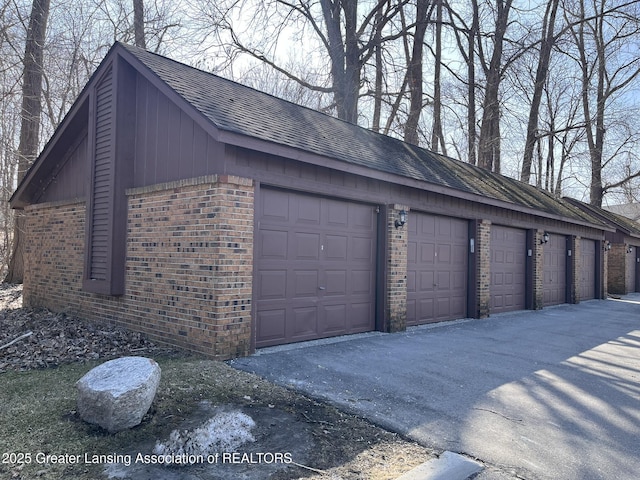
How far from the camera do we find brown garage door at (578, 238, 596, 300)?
16.8m

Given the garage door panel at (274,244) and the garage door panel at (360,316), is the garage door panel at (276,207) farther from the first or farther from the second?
the garage door panel at (360,316)

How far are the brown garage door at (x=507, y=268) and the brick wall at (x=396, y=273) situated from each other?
4066 millimetres

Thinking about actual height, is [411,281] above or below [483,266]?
below

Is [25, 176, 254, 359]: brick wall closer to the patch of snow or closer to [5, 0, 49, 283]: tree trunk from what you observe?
the patch of snow

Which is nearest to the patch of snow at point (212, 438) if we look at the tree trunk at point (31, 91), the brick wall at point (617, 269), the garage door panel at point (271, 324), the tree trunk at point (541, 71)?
the garage door panel at point (271, 324)

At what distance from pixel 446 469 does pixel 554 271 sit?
13306 mm

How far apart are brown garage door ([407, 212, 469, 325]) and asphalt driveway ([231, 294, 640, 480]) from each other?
81 centimetres

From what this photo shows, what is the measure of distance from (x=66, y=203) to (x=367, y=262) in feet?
19.0

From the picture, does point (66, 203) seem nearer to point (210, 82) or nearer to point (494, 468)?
point (210, 82)

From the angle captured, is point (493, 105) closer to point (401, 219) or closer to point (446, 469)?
point (401, 219)

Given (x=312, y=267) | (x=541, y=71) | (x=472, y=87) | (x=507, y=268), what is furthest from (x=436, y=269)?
(x=541, y=71)

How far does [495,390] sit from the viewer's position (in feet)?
17.2

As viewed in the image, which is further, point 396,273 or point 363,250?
point 396,273

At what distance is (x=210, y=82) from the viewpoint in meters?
8.23
